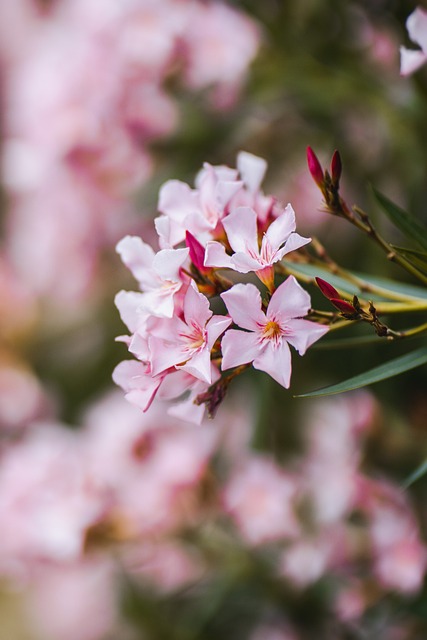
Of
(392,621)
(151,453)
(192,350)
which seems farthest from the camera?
(151,453)

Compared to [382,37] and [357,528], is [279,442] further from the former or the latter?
[382,37]

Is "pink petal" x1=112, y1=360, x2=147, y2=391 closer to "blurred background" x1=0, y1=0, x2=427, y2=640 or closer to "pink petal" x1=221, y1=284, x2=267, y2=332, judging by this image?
"pink petal" x1=221, y1=284, x2=267, y2=332

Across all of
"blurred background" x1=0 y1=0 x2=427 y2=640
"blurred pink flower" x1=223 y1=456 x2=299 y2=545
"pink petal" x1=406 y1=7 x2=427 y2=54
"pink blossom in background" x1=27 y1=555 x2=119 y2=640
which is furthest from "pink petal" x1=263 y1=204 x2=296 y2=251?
"pink blossom in background" x1=27 y1=555 x2=119 y2=640

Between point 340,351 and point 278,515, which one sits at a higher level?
point 340,351

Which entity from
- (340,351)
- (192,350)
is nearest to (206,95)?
(340,351)

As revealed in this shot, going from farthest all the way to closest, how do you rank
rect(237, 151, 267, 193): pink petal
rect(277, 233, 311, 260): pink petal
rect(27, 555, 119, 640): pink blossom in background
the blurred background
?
rect(27, 555, 119, 640): pink blossom in background → the blurred background → rect(237, 151, 267, 193): pink petal → rect(277, 233, 311, 260): pink petal

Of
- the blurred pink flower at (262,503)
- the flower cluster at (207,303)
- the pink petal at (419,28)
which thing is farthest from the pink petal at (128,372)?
the blurred pink flower at (262,503)

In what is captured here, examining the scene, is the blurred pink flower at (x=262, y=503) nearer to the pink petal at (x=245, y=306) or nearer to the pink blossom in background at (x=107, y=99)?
the pink blossom in background at (x=107, y=99)
